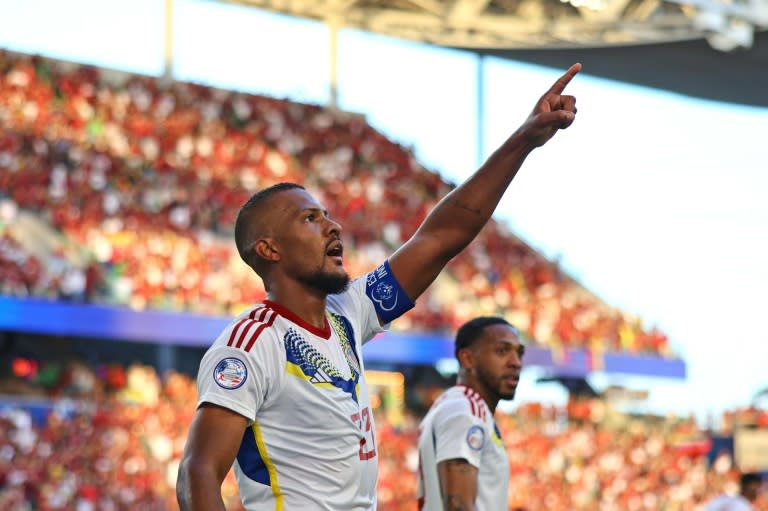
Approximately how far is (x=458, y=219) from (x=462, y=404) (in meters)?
1.94

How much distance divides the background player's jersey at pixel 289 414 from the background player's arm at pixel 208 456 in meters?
0.04

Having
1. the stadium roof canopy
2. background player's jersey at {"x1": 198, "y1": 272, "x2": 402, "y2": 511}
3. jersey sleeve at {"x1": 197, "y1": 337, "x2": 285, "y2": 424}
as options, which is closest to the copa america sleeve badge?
background player's jersey at {"x1": 198, "y1": 272, "x2": 402, "y2": 511}

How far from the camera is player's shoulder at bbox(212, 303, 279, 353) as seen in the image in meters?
3.58

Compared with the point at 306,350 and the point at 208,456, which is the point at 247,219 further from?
the point at 208,456

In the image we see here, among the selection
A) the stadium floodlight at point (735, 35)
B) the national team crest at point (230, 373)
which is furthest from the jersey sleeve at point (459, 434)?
the stadium floodlight at point (735, 35)

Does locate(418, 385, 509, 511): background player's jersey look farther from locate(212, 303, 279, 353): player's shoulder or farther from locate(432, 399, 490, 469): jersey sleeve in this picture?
locate(212, 303, 279, 353): player's shoulder

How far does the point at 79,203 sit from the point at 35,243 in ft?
3.09

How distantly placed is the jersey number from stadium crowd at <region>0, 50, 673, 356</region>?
44.5ft

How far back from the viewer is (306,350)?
145 inches

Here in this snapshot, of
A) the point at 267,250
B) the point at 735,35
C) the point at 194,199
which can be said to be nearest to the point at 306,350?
the point at 267,250

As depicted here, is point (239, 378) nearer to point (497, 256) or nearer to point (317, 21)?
point (497, 256)

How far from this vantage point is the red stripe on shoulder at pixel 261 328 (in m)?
3.58

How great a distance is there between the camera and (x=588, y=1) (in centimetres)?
2570

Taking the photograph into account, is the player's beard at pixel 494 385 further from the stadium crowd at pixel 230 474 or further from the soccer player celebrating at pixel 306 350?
the stadium crowd at pixel 230 474
